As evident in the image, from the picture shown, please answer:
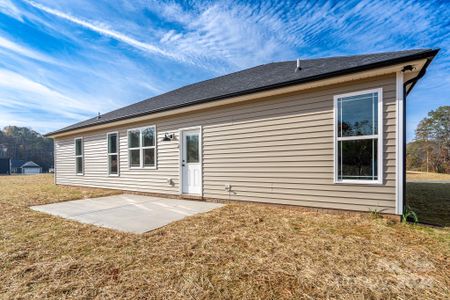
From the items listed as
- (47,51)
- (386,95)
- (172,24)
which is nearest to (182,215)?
(386,95)

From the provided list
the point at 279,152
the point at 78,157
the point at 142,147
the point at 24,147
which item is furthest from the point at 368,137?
the point at 24,147

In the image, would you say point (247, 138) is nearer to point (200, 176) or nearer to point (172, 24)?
point (200, 176)

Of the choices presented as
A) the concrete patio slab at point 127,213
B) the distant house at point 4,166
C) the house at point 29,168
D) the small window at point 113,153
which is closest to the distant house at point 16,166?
the house at point 29,168

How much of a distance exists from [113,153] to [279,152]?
685cm

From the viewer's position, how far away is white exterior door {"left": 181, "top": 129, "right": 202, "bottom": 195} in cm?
629

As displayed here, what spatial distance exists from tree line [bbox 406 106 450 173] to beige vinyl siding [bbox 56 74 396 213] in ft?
105

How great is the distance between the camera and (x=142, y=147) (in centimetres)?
754

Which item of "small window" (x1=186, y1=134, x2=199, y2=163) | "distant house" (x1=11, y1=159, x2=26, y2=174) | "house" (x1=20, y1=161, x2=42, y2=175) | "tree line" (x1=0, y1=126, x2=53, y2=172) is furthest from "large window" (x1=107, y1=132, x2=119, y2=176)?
"tree line" (x1=0, y1=126, x2=53, y2=172)

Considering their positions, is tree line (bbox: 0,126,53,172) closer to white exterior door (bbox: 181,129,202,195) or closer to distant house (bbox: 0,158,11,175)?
distant house (bbox: 0,158,11,175)

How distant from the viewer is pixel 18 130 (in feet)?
198

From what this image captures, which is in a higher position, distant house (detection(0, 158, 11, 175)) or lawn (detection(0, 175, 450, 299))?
lawn (detection(0, 175, 450, 299))

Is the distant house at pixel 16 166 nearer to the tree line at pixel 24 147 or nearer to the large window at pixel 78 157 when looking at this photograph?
the tree line at pixel 24 147

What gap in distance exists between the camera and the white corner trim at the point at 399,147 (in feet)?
11.9

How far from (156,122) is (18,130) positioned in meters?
78.4
